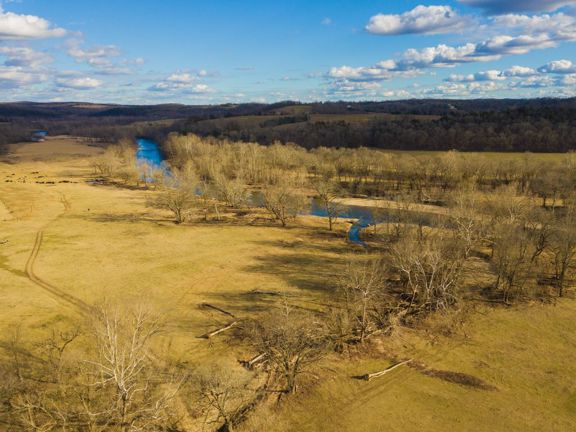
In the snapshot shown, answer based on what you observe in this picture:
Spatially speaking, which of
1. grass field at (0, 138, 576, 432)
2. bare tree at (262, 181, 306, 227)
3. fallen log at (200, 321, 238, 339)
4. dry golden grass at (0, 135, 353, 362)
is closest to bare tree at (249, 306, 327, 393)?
grass field at (0, 138, 576, 432)

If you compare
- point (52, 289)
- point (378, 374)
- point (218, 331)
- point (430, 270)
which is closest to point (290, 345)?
point (378, 374)

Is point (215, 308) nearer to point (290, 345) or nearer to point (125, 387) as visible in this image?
point (290, 345)

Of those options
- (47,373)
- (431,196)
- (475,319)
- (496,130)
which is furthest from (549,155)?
(47,373)

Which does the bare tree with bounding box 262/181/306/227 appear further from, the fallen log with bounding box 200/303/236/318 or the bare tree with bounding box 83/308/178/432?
the bare tree with bounding box 83/308/178/432

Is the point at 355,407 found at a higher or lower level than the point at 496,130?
lower

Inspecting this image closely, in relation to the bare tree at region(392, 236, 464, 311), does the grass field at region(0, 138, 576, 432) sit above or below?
below

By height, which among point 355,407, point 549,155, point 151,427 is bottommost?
point 355,407

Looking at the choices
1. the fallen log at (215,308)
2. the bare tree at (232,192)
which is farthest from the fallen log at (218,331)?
the bare tree at (232,192)

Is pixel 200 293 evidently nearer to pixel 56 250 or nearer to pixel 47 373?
pixel 47 373
